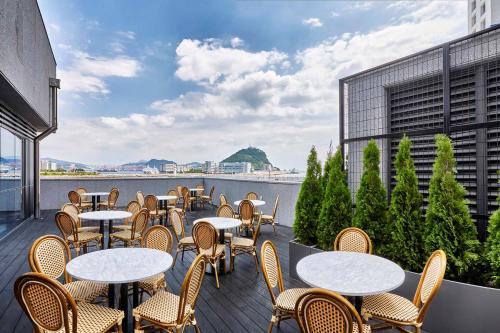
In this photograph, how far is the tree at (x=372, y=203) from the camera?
11.7ft

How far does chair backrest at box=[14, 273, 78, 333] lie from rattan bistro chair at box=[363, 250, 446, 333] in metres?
2.16

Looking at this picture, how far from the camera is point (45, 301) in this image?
5.98 feet

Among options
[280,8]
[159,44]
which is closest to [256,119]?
[159,44]

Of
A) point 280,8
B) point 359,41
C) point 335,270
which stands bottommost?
point 335,270

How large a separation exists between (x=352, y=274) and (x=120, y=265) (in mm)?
1962

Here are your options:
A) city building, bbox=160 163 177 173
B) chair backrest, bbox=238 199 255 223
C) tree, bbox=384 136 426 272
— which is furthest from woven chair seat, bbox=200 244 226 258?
city building, bbox=160 163 177 173

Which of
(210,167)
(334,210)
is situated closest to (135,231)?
(334,210)

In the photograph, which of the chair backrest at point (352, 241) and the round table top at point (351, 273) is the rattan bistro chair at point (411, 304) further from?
the chair backrest at point (352, 241)

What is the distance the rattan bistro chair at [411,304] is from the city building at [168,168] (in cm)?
1329

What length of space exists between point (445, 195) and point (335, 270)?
150cm

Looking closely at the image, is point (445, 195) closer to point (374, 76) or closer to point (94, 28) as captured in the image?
point (374, 76)

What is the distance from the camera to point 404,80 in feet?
14.0

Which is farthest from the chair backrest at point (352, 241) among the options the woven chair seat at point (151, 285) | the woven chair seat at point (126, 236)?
the woven chair seat at point (126, 236)

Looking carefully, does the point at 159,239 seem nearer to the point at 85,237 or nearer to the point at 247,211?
the point at 85,237
